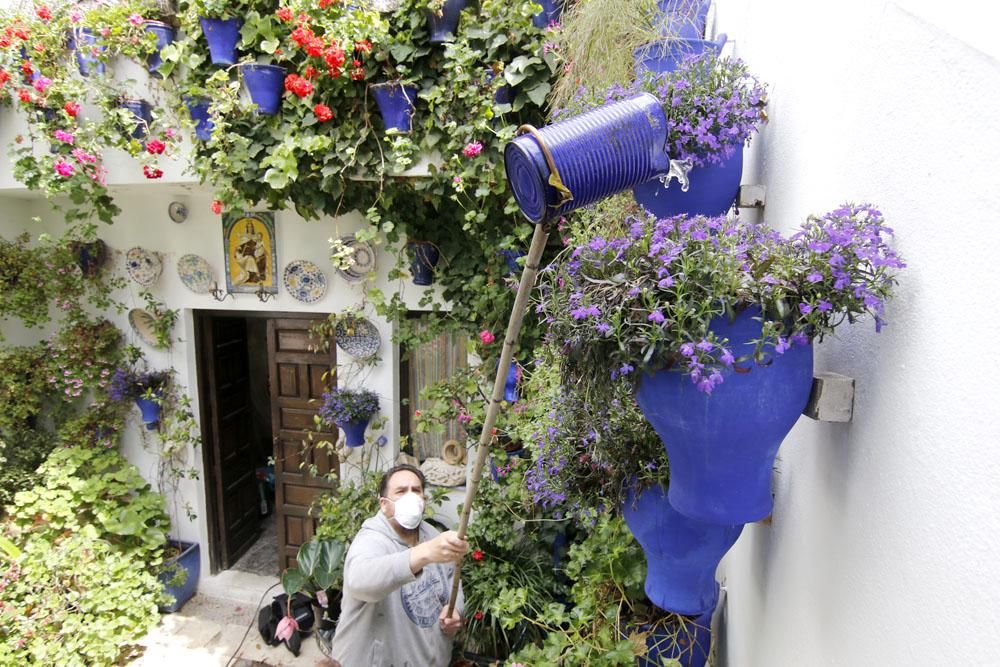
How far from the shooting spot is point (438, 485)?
12.3 ft

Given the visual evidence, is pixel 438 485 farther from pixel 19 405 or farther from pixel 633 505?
pixel 19 405

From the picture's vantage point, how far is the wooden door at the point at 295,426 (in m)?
4.07

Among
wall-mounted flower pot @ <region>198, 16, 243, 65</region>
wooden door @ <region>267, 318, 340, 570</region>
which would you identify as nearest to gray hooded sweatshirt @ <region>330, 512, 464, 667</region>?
wooden door @ <region>267, 318, 340, 570</region>

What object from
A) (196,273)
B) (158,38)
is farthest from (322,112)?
(196,273)

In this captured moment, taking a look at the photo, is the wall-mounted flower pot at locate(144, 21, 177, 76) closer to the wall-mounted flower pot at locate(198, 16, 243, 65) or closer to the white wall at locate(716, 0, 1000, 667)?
the wall-mounted flower pot at locate(198, 16, 243, 65)

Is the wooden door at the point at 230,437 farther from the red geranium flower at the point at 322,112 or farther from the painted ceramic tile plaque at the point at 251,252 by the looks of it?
the red geranium flower at the point at 322,112

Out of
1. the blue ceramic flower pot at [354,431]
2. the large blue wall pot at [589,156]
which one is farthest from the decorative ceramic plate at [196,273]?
the large blue wall pot at [589,156]

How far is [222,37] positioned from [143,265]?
2021 mm

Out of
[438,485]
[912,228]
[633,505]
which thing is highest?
[912,228]

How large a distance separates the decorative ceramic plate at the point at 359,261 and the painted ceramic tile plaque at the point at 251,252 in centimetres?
57

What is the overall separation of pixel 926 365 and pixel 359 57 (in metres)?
2.83

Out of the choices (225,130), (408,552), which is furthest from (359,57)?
(408,552)

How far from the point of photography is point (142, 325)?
427 centimetres

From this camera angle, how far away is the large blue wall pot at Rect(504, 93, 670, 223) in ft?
2.66
